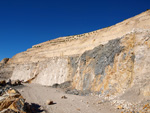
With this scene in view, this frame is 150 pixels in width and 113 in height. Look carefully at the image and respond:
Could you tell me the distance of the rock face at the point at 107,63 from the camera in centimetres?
1034

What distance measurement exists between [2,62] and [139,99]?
44172 millimetres

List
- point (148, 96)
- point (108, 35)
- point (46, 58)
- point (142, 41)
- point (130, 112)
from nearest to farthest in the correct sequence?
point (130, 112)
point (148, 96)
point (142, 41)
point (108, 35)
point (46, 58)

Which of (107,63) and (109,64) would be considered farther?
(107,63)

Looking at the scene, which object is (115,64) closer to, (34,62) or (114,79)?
(114,79)

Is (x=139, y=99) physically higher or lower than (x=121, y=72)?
lower

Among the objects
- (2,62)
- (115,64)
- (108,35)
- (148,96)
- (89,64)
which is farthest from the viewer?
(2,62)

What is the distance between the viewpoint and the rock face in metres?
10.3

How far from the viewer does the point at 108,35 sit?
2073 centimetres

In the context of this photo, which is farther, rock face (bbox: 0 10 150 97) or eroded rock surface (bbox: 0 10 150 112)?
rock face (bbox: 0 10 150 97)

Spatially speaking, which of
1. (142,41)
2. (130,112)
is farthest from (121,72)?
(130,112)

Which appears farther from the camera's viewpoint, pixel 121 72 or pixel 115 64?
pixel 115 64

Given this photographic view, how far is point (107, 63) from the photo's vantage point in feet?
44.7

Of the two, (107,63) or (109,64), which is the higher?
(107,63)

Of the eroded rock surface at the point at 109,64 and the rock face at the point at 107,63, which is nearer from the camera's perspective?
the eroded rock surface at the point at 109,64
